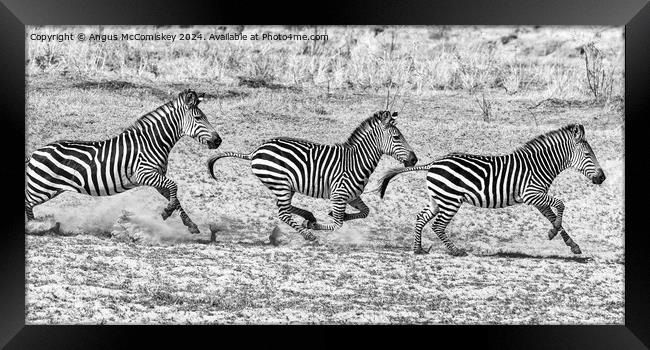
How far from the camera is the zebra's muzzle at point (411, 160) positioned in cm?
977

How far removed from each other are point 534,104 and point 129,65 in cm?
471

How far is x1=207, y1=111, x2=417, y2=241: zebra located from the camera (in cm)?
962

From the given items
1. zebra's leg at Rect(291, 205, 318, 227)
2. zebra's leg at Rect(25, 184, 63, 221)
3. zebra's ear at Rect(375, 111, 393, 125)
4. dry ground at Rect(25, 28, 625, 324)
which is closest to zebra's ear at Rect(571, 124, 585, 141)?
dry ground at Rect(25, 28, 625, 324)

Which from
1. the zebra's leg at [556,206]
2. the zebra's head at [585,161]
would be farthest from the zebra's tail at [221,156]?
the zebra's head at [585,161]

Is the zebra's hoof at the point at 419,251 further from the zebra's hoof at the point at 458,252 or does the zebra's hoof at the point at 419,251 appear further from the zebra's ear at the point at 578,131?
the zebra's ear at the point at 578,131

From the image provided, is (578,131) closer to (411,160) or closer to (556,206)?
(556,206)

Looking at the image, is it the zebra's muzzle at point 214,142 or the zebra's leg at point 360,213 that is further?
the zebra's muzzle at point 214,142

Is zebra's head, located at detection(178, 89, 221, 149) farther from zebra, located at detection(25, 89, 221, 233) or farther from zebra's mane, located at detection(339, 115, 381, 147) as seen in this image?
zebra's mane, located at detection(339, 115, 381, 147)

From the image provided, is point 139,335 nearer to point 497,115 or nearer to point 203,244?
point 203,244

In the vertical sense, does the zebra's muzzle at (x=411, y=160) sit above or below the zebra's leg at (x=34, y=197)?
above

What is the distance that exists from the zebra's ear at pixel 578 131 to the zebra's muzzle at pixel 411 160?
180 centimetres
